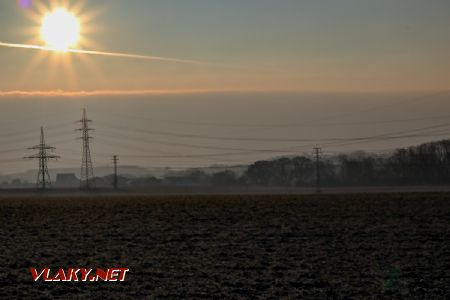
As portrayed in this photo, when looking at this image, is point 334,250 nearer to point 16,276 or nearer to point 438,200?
point 16,276

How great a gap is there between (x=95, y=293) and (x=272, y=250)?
11.8 meters

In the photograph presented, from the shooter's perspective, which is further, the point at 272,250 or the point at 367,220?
the point at 367,220

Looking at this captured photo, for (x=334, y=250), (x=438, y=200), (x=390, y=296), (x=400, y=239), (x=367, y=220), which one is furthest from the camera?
(x=438, y=200)

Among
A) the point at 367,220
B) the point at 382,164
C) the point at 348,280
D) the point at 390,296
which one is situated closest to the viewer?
the point at 390,296

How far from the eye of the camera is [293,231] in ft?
125

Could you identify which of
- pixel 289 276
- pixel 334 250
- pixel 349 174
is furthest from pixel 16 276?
pixel 349 174

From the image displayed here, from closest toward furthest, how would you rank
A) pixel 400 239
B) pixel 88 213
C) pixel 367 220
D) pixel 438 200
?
pixel 400 239, pixel 367 220, pixel 88 213, pixel 438 200

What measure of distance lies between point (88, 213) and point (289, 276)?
3431 cm

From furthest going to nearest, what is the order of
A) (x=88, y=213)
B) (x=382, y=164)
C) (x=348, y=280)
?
(x=382, y=164)
(x=88, y=213)
(x=348, y=280)

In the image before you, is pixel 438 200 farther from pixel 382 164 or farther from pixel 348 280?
pixel 382 164

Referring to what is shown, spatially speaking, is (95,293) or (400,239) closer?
(95,293)

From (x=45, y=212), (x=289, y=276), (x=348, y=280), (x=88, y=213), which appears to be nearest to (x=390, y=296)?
(x=348, y=280)

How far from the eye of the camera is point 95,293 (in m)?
21.0

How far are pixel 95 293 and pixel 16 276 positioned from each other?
15.5 feet
